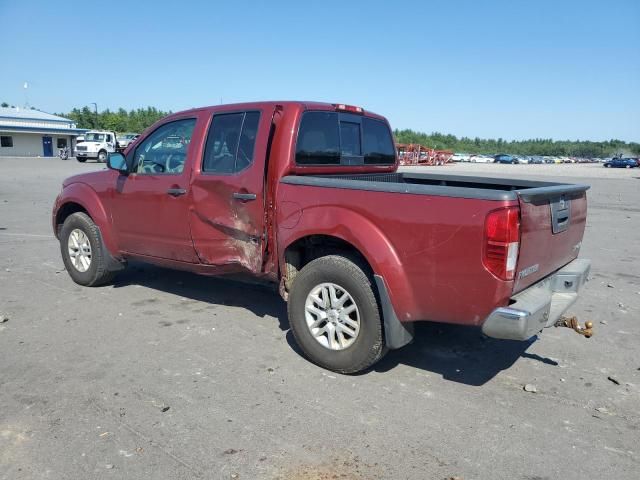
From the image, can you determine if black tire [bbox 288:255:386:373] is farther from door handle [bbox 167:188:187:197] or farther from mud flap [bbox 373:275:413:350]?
door handle [bbox 167:188:187:197]

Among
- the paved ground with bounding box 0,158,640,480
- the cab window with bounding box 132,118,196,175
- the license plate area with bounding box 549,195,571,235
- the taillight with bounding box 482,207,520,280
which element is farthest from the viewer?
the cab window with bounding box 132,118,196,175

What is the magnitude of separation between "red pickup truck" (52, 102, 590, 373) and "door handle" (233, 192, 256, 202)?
2 cm

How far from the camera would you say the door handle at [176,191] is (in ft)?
16.6

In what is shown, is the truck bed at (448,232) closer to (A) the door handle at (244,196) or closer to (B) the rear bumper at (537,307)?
(B) the rear bumper at (537,307)

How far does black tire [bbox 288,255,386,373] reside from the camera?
151 inches

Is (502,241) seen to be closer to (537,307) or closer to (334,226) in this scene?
(537,307)

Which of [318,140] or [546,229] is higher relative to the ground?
[318,140]

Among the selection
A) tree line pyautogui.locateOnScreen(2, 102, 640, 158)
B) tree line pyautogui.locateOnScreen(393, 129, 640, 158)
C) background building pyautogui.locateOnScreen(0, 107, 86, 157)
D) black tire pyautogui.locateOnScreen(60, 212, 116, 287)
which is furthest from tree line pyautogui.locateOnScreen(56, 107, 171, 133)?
black tire pyautogui.locateOnScreen(60, 212, 116, 287)

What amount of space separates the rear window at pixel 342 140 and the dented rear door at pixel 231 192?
36 centimetres

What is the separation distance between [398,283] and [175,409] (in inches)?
65.6

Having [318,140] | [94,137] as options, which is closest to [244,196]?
[318,140]

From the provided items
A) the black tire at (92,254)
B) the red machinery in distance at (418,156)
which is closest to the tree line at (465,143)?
the red machinery in distance at (418,156)

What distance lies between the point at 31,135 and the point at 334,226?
2382 inches

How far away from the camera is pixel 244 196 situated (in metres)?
4.54
